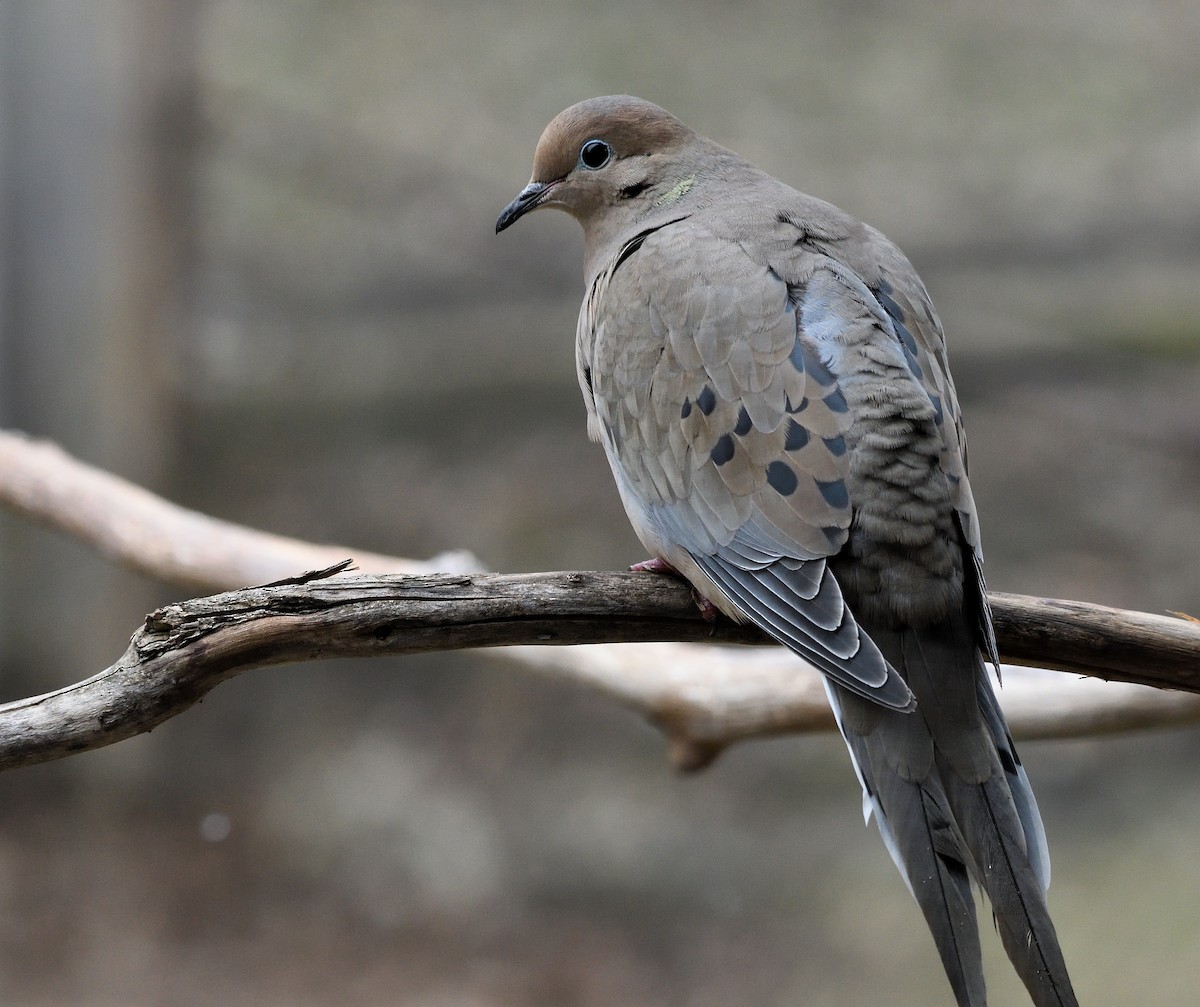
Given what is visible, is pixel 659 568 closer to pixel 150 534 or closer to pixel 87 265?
pixel 150 534

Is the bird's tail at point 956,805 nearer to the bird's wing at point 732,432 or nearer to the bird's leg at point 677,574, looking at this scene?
the bird's wing at point 732,432

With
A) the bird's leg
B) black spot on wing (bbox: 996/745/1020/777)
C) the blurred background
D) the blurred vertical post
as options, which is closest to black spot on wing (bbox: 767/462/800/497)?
the bird's leg

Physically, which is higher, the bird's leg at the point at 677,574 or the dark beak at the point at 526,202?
the dark beak at the point at 526,202

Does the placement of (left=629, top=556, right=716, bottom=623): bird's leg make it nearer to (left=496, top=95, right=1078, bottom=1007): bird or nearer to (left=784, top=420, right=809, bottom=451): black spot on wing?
(left=496, top=95, right=1078, bottom=1007): bird

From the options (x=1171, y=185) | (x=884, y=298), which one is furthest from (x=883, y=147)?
(x=884, y=298)

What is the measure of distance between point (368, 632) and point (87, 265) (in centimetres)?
312

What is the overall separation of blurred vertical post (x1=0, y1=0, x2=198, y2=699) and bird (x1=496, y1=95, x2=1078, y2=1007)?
8.77 feet

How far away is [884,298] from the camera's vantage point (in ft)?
6.42

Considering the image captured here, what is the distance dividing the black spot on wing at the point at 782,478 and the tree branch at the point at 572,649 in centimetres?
24

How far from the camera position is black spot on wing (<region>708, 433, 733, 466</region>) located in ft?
6.05

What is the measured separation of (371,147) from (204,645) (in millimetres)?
3399

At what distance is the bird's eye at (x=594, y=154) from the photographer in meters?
2.36

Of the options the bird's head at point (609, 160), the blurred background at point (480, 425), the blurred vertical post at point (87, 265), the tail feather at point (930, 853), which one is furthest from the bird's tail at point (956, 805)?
the blurred vertical post at point (87, 265)

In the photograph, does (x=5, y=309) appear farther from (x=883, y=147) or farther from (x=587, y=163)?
(x=883, y=147)
